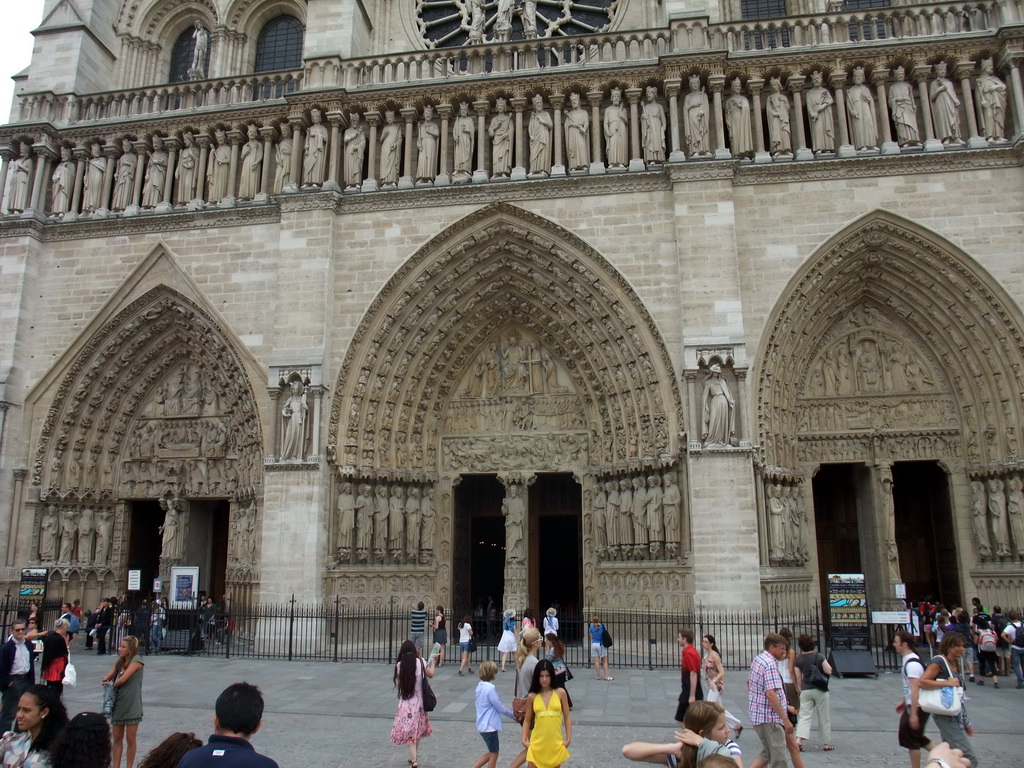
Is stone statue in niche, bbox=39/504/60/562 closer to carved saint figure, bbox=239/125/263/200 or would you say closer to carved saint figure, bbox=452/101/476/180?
carved saint figure, bbox=239/125/263/200

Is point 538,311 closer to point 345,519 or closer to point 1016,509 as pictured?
point 345,519

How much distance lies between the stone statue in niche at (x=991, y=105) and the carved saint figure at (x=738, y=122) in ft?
13.6

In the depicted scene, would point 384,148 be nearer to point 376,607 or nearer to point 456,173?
point 456,173

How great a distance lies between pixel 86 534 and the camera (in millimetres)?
17375

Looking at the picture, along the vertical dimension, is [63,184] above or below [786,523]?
above

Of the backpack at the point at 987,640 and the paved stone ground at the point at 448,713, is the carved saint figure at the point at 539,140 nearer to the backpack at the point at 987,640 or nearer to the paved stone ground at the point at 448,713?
the paved stone ground at the point at 448,713

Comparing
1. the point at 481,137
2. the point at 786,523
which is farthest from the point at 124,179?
the point at 786,523

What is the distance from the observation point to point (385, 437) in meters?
16.6

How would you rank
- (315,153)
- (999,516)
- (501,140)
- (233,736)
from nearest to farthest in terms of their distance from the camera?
1. (233,736)
2. (999,516)
3. (501,140)
4. (315,153)

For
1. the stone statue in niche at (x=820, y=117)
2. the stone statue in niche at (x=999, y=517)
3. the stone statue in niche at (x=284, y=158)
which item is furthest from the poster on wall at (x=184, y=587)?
the stone statue in niche at (x=999, y=517)

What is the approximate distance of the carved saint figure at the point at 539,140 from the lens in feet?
53.2

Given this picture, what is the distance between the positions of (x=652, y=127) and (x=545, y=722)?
12818mm

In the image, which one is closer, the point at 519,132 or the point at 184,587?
the point at 184,587

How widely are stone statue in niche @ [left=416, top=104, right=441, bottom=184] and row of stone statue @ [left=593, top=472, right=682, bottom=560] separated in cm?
700
